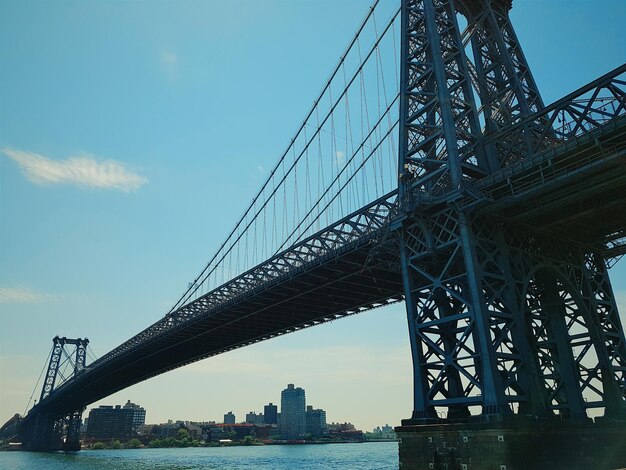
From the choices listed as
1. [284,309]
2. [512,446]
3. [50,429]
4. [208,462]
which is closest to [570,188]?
[512,446]

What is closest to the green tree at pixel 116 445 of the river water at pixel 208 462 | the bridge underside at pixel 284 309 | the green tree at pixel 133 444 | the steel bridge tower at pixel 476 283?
the green tree at pixel 133 444

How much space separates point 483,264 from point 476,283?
1714 millimetres

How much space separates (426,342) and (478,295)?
440 cm

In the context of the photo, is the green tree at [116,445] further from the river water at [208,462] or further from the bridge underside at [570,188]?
the bridge underside at [570,188]

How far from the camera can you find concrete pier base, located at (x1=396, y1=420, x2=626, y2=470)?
22047mm

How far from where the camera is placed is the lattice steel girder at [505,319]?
26.1m

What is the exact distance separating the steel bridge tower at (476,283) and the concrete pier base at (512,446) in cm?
9

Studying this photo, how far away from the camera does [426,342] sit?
28344 millimetres

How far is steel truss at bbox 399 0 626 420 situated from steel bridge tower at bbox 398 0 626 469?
0.27 ft

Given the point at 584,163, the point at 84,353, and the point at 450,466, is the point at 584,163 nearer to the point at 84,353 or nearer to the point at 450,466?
the point at 450,466

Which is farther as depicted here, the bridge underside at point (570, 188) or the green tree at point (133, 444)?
the green tree at point (133, 444)

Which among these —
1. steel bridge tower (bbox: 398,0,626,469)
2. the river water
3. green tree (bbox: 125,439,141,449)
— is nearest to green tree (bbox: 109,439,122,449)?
green tree (bbox: 125,439,141,449)

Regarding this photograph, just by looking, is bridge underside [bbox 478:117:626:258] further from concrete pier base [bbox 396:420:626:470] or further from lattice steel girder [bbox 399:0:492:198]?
concrete pier base [bbox 396:420:626:470]

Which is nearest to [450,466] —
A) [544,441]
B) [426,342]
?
[544,441]
